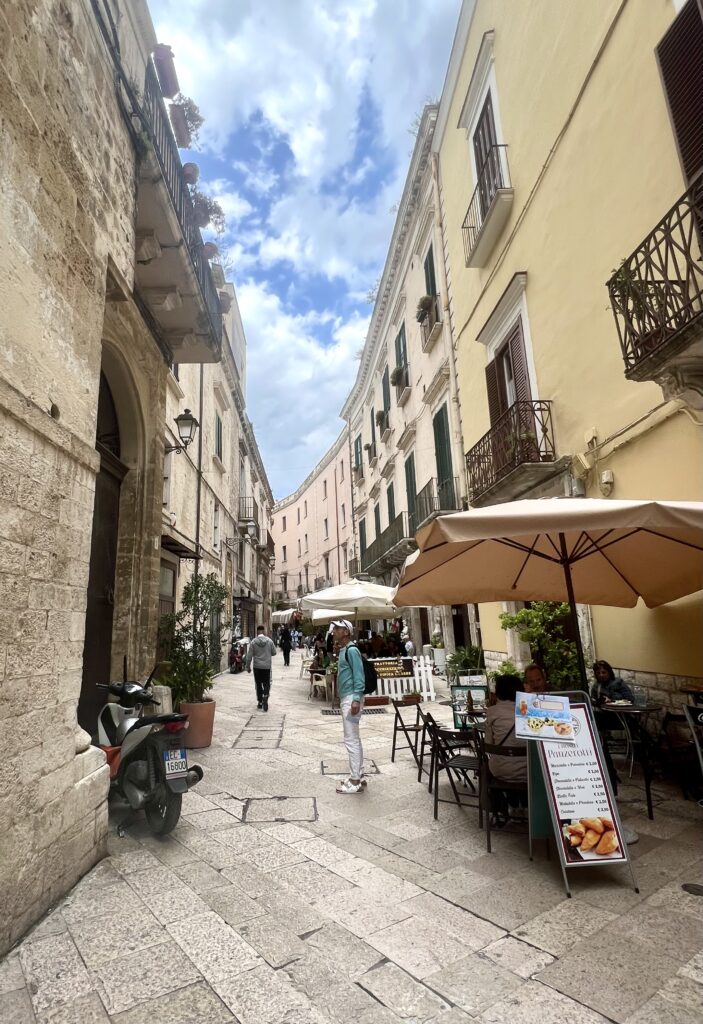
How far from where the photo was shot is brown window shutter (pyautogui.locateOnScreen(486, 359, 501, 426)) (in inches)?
412

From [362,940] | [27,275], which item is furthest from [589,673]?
[27,275]

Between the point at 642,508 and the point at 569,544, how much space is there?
199 centimetres

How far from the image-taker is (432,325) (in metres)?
14.6

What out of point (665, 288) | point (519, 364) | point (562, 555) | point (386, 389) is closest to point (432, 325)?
point (519, 364)

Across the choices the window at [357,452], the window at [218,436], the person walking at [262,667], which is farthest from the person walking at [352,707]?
the window at [357,452]

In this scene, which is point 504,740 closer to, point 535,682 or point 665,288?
point 535,682

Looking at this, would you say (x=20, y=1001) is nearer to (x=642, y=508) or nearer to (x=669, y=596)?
(x=642, y=508)

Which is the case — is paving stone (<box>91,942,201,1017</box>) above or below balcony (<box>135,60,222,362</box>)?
below

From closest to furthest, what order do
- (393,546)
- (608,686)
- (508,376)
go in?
1. (608,686)
2. (508,376)
3. (393,546)

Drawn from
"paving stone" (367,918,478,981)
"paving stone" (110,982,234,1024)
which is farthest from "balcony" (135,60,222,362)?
"paving stone" (367,918,478,981)

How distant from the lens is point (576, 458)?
785 centimetres

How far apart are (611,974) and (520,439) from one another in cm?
724

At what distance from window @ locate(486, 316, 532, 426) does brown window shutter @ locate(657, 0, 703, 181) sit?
3.96 metres

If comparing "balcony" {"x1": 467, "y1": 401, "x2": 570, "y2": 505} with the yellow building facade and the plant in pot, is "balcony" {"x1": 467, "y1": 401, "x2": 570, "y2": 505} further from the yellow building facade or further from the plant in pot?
the plant in pot
